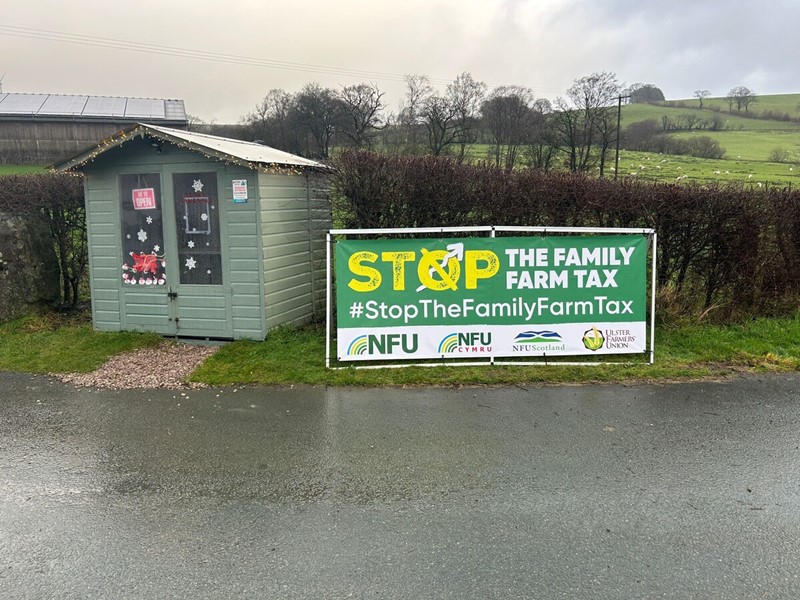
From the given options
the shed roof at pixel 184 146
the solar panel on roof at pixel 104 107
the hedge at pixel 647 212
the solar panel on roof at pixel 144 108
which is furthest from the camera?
the solar panel on roof at pixel 104 107

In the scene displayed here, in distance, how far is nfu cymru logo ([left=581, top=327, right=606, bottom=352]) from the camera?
22.2 feet

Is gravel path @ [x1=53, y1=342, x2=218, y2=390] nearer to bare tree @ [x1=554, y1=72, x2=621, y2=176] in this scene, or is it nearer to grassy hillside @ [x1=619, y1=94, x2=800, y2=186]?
grassy hillside @ [x1=619, y1=94, x2=800, y2=186]

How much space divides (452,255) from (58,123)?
147 feet

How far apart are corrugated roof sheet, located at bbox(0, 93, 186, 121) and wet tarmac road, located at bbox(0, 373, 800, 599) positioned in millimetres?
42186

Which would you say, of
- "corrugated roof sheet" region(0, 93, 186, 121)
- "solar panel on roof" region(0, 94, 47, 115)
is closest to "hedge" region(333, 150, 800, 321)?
"corrugated roof sheet" region(0, 93, 186, 121)

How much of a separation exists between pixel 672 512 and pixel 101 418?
4887 millimetres

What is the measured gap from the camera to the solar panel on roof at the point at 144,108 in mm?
42156

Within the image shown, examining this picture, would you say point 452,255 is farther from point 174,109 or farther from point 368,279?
point 174,109

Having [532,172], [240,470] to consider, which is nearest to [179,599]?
[240,470]

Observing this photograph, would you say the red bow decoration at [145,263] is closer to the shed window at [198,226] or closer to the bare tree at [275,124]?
the shed window at [198,226]

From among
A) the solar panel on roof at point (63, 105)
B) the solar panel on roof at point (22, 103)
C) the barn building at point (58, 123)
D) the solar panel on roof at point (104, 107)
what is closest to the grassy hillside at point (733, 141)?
the barn building at point (58, 123)

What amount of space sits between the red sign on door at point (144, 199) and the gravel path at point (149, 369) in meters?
1.96

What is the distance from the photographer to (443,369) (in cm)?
653

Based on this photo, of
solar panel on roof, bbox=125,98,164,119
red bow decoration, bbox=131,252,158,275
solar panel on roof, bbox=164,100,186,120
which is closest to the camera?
red bow decoration, bbox=131,252,158,275
